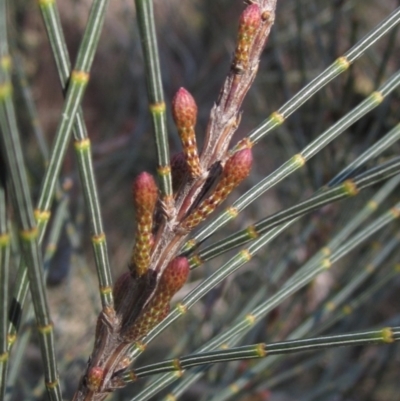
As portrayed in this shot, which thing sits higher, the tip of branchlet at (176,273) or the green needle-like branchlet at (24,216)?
the green needle-like branchlet at (24,216)

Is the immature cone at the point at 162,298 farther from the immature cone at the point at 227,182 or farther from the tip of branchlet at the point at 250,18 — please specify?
the tip of branchlet at the point at 250,18

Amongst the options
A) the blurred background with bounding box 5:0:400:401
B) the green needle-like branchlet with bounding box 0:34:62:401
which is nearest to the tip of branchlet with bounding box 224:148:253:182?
the green needle-like branchlet with bounding box 0:34:62:401

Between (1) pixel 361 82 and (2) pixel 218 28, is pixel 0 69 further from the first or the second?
(1) pixel 361 82

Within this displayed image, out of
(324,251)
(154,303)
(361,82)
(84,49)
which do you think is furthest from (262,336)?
(361,82)

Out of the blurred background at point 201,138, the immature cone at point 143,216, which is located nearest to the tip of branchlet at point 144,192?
the immature cone at point 143,216

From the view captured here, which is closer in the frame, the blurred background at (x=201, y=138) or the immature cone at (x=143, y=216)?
the immature cone at (x=143, y=216)

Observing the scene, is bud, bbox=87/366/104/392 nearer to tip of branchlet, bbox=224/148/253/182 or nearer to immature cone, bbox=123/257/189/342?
immature cone, bbox=123/257/189/342

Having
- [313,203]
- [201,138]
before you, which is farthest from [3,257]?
[201,138]

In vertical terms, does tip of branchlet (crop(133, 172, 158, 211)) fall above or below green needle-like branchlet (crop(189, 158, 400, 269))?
above
